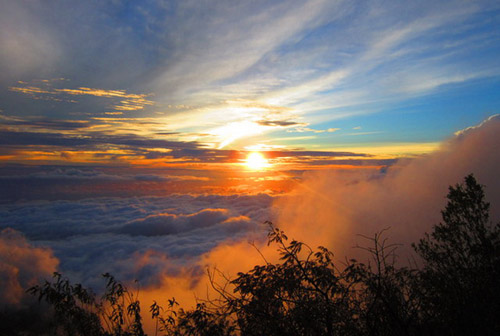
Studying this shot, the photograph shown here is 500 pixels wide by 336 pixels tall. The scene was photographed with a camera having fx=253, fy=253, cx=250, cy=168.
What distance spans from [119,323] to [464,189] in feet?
81.6

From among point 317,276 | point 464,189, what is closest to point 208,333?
point 317,276

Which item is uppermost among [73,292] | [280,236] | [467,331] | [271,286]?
[280,236]

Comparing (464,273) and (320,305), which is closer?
(320,305)

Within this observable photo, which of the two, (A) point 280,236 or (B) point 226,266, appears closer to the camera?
(A) point 280,236

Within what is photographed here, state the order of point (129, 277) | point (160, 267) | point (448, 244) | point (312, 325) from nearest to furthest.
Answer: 1. point (312, 325)
2. point (448, 244)
3. point (129, 277)
4. point (160, 267)

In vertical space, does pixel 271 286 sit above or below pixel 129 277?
above

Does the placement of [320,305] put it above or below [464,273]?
above

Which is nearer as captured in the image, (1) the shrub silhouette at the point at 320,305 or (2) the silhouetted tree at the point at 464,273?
(1) the shrub silhouette at the point at 320,305

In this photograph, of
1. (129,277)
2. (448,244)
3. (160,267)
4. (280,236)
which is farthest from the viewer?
(160,267)

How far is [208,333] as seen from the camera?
7.18 meters

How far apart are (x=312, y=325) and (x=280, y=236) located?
10.3ft

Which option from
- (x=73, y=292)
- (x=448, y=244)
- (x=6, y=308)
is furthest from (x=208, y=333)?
(x=6, y=308)

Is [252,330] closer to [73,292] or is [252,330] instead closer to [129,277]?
[73,292]

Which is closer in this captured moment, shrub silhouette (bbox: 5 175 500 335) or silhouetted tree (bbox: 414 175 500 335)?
shrub silhouette (bbox: 5 175 500 335)
